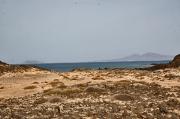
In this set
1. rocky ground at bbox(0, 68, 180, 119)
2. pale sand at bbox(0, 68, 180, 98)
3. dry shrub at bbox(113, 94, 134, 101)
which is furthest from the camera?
pale sand at bbox(0, 68, 180, 98)

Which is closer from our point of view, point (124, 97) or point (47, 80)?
point (124, 97)

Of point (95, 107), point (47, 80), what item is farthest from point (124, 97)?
point (47, 80)

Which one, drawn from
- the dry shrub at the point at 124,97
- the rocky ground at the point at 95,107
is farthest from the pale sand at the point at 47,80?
the dry shrub at the point at 124,97

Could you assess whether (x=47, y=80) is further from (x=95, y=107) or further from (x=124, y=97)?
(x=95, y=107)

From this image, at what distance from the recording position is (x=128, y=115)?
24.2 metres

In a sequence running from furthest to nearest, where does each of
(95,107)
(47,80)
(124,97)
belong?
(47,80)
(124,97)
(95,107)

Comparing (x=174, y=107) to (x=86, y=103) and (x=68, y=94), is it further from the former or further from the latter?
(x=68, y=94)

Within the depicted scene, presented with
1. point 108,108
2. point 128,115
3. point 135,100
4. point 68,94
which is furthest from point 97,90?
point 128,115

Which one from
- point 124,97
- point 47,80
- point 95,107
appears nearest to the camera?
point 95,107

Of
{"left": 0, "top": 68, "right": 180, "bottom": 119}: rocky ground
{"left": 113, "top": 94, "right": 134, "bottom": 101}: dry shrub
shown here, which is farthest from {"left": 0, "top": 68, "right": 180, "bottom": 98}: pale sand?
{"left": 113, "top": 94, "right": 134, "bottom": 101}: dry shrub

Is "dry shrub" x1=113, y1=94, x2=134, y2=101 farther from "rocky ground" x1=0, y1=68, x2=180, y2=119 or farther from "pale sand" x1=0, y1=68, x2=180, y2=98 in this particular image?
"pale sand" x1=0, y1=68, x2=180, y2=98

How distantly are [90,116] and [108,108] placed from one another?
9.05 ft

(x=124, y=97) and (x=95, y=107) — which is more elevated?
(x=124, y=97)

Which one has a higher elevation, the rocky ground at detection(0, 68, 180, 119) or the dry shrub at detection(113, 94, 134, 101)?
the dry shrub at detection(113, 94, 134, 101)
